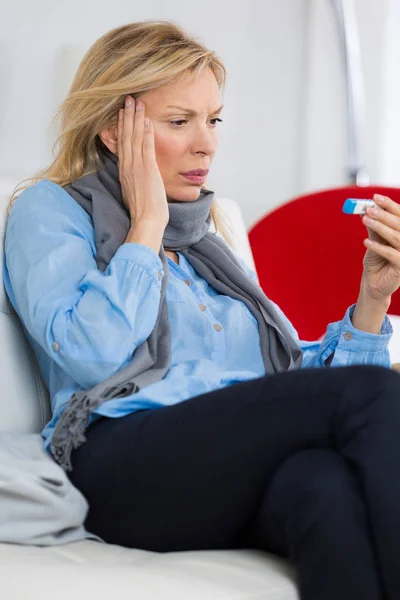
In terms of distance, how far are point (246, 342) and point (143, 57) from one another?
52cm

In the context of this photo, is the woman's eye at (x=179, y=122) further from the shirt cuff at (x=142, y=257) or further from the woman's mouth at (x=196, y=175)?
the shirt cuff at (x=142, y=257)

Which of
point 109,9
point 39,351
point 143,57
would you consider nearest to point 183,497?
point 39,351

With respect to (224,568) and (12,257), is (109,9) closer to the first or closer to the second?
(12,257)

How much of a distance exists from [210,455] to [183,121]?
2.19ft

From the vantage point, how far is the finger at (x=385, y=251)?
156 cm

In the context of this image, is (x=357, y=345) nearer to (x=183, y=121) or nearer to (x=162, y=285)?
(x=162, y=285)

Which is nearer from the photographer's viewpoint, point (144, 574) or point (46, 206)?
point (144, 574)

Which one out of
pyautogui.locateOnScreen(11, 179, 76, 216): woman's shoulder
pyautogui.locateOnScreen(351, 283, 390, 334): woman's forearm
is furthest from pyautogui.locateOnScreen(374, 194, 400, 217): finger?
pyautogui.locateOnScreen(11, 179, 76, 216): woman's shoulder

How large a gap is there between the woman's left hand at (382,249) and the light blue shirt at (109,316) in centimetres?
8

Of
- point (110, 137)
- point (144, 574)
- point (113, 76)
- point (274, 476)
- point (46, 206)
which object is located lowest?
point (144, 574)

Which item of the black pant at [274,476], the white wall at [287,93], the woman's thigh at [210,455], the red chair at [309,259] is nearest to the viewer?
the black pant at [274,476]

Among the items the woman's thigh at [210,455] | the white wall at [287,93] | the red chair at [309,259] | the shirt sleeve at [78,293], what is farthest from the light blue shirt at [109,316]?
the white wall at [287,93]

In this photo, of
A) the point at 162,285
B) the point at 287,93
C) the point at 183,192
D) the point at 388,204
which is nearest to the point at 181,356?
the point at 162,285

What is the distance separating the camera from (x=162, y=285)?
5.05ft
